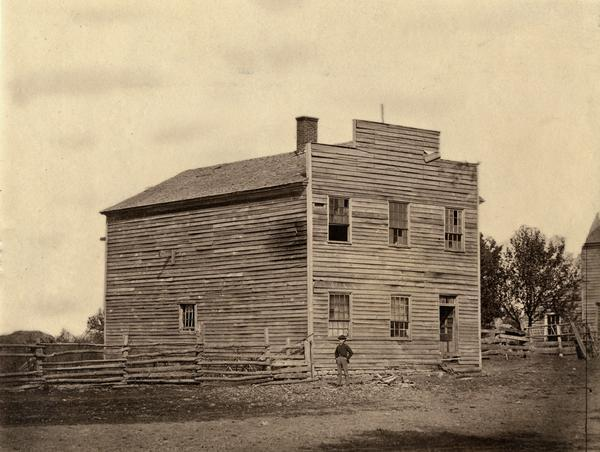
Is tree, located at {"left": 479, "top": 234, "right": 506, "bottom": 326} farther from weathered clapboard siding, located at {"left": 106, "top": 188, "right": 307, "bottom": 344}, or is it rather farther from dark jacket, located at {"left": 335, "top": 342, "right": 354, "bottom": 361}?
dark jacket, located at {"left": 335, "top": 342, "right": 354, "bottom": 361}

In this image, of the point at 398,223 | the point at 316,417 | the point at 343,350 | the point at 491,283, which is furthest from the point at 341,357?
the point at 491,283

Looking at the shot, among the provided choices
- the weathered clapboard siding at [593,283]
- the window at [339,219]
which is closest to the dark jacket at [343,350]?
the window at [339,219]

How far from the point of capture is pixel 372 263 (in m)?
35.9

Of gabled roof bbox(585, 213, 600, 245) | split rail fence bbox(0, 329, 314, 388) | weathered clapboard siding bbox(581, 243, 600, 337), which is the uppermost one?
gabled roof bbox(585, 213, 600, 245)

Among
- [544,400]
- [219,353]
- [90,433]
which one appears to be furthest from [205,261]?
[90,433]

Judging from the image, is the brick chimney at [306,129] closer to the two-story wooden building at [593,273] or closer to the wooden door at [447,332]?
the wooden door at [447,332]

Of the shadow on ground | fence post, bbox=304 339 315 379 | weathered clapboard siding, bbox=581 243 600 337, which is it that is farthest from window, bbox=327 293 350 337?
weathered clapboard siding, bbox=581 243 600 337

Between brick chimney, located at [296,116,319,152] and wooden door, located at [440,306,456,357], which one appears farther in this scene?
wooden door, located at [440,306,456,357]

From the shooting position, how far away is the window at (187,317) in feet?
127

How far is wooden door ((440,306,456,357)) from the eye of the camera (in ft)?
126

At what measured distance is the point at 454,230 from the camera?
3847 centimetres

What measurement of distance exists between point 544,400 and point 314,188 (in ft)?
34.0

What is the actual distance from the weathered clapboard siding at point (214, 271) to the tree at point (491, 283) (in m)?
26.8

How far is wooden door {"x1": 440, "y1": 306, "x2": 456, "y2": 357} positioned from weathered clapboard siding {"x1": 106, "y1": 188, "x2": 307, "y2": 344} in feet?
21.3
